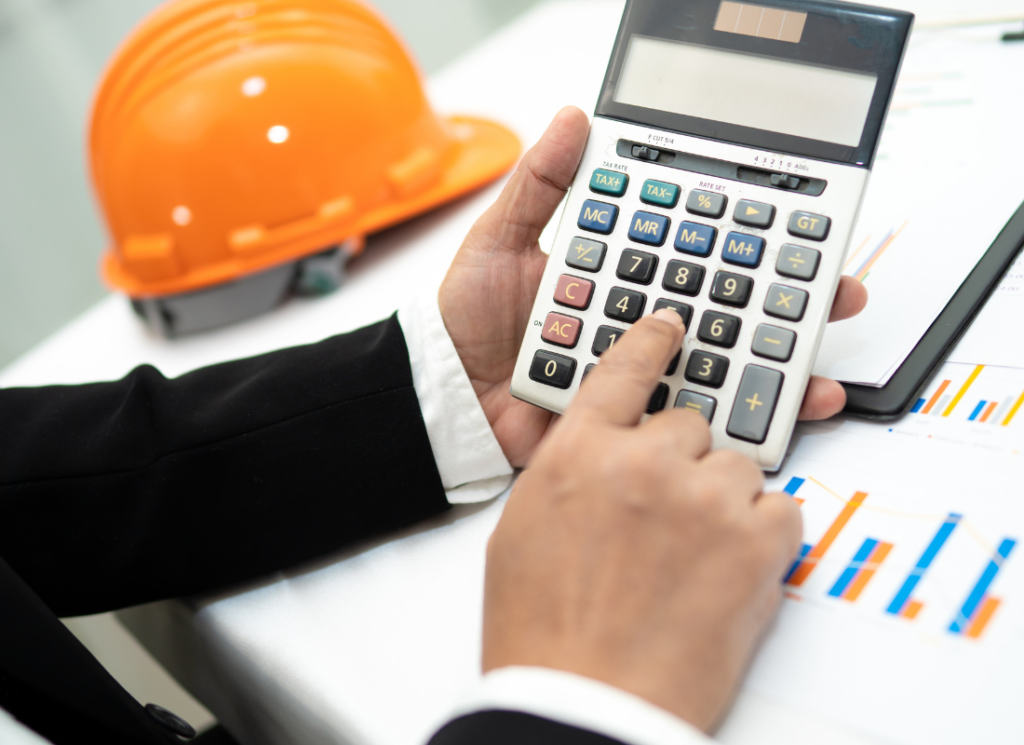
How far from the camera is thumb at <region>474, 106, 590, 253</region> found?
35 centimetres

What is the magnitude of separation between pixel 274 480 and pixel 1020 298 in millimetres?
372

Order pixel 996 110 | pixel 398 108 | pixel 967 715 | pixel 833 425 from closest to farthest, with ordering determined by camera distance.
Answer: pixel 967 715 → pixel 833 425 → pixel 996 110 → pixel 398 108

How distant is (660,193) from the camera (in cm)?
33

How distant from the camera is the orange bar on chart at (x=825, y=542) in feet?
0.89

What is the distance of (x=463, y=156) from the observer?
623 mm

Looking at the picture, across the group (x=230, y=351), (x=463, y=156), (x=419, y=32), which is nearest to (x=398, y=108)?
(x=463, y=156)

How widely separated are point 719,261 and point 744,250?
0.01 meters

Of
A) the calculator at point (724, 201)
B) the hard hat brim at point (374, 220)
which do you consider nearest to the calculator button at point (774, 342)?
the calculator at point (724, 201)

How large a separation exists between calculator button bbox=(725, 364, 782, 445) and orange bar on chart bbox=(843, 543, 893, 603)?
0.06 m

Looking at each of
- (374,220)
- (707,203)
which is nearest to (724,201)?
(707,203)

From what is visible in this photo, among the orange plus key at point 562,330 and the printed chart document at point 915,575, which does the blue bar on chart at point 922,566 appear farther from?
the orange plus key at point 562,330

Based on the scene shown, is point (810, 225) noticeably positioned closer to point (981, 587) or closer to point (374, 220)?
point (981, 587)

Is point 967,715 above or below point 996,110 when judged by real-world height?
below

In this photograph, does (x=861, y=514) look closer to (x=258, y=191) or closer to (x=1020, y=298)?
(x=1020, y=298)
